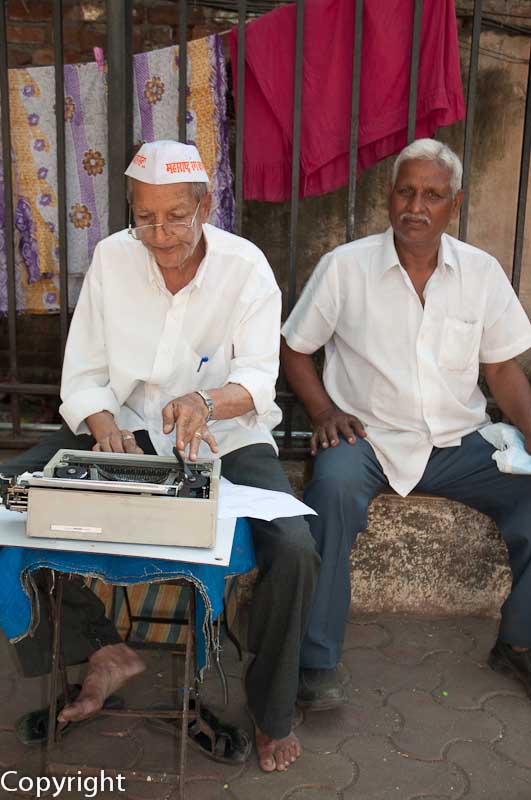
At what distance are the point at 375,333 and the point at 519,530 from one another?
34.4 inches

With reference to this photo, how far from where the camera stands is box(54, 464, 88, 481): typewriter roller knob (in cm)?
194

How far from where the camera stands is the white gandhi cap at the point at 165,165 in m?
2.44

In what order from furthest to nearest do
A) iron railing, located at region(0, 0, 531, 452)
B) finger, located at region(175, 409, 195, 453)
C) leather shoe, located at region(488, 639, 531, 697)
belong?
iron railing, located at region(0, 0, 531, 452)
leather shoe, located at region(488, 639, 531, 697)
finger, located at region(175, 409, 195, 453)

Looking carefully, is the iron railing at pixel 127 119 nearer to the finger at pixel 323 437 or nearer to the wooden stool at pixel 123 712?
the finger at pixel 323 437

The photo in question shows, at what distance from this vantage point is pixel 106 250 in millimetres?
2740

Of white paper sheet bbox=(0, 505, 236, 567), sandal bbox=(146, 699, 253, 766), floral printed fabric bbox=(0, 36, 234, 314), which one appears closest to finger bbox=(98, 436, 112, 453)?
white paper sheet bbox=(0, 505, 236, 567)

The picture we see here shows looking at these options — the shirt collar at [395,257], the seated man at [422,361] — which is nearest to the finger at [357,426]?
the seated man at [422,361]

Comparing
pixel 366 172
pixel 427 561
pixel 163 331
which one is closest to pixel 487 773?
pixel 427 561

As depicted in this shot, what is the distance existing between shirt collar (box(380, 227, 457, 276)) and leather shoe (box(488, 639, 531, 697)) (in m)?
1.40

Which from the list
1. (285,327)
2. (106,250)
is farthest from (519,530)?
(106,250)

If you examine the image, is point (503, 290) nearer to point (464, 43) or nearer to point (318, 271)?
point (318, 271)

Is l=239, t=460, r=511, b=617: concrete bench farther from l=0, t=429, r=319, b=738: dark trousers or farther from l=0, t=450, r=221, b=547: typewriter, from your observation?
l=0, t=450, r=221, b=547: typewriter

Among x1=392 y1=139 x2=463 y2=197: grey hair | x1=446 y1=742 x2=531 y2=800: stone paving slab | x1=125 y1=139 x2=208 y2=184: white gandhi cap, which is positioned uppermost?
x1=392 y1=139 x2=463 y2=197: grey hair

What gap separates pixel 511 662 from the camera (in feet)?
9.57
